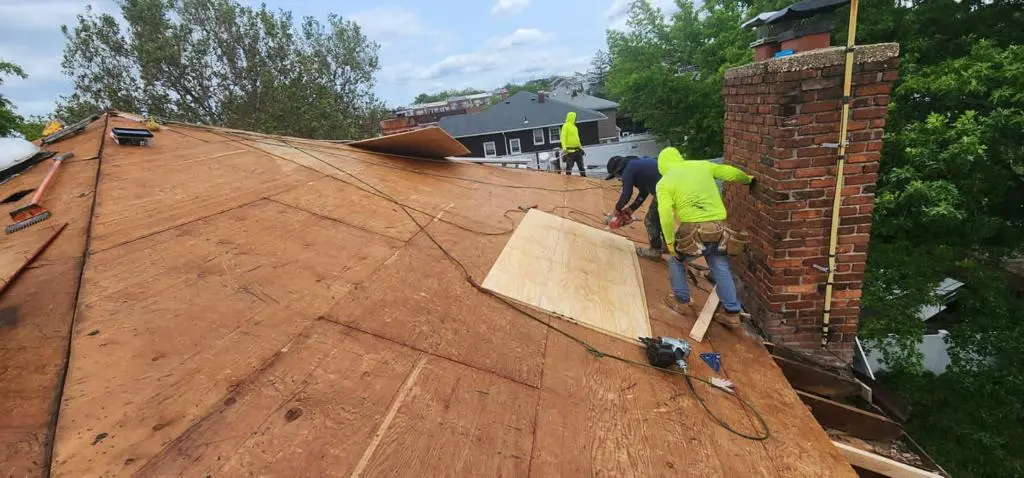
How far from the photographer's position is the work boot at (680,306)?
3.38 m

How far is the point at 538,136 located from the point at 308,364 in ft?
101

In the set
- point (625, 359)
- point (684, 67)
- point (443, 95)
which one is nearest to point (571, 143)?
point (625, 359)

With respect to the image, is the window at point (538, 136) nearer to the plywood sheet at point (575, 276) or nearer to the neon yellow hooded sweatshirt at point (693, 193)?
the plywood sheet at point (575, 276)

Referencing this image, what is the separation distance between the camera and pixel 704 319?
3.12 metres

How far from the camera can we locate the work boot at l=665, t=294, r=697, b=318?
338cm

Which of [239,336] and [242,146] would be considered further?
[242,146]

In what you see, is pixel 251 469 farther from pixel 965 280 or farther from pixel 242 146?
pixel 965 280

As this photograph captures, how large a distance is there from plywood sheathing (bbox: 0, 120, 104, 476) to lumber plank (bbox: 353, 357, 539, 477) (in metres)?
0.97

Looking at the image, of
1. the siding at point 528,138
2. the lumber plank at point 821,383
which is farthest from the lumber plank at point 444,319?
the siding at point 528,138

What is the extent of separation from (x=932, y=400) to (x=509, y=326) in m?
8.12

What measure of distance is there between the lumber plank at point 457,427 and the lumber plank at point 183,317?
621mm

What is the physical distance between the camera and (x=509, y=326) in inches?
102

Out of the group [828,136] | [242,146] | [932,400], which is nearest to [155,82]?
[242,146]

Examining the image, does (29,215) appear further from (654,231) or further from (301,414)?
(654,231)
